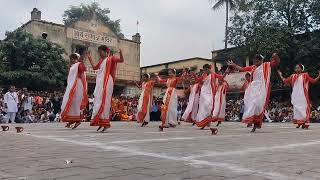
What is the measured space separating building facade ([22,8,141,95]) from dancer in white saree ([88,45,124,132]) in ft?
69.3

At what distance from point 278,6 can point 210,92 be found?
19.6 meters

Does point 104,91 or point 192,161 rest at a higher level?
point 104,91

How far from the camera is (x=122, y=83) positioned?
34.0 m

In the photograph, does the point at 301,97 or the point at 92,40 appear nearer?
the point at 301,97

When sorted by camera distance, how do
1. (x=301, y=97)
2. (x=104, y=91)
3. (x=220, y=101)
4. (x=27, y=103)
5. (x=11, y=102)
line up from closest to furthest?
(x=104, y=91) < (x=301, y=97) < (x=220, y=101) < (x=11, y=102) < (x=27, y=103)

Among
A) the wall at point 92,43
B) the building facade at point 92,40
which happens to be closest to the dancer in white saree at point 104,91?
the wall at point 92,43

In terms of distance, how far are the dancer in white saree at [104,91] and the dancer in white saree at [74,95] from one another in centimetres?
79

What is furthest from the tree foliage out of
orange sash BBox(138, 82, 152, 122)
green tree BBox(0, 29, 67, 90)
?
orange sash BBox(138, 82, 152, 122)

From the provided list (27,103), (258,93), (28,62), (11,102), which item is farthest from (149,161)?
(28,62)

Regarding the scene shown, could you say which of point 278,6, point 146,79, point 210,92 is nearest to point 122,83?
point 278,6

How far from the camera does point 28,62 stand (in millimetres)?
27422

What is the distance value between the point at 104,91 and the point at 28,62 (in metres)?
18.9

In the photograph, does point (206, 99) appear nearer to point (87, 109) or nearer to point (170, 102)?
point (170, 102)

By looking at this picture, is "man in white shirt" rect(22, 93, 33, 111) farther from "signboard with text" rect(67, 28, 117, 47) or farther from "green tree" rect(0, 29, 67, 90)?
"signboard with text" rect(67, 28, 117, 47)
